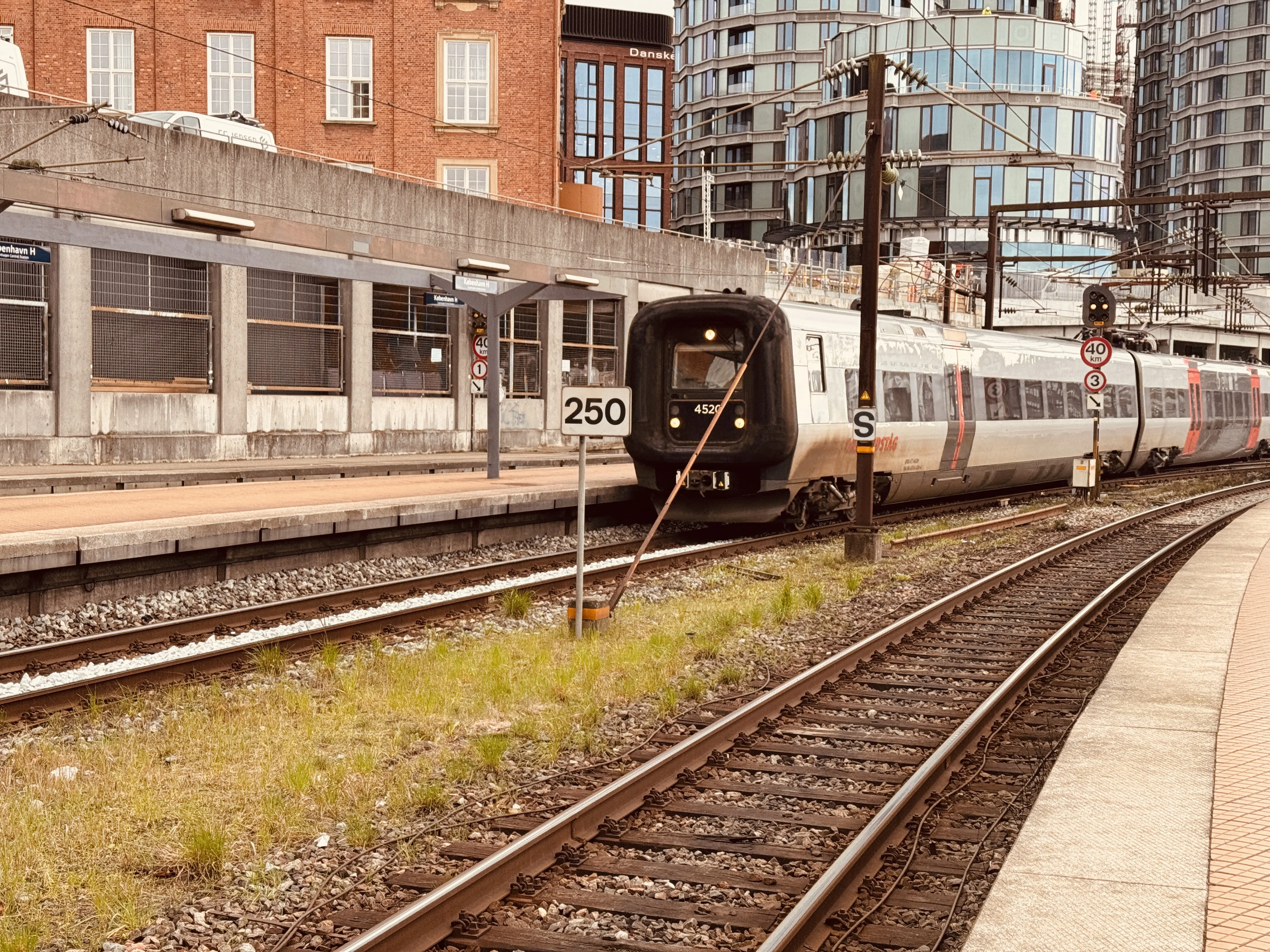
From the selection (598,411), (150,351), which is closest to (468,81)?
(150,351)

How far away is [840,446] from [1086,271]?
200ft

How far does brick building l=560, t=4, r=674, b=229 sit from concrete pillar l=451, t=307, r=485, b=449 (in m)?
46.3

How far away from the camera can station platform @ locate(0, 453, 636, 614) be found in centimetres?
1305

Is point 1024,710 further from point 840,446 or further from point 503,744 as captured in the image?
point 840,446

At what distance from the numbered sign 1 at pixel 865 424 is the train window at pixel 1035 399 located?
33.1ft

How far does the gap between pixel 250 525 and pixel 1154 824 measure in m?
10.6

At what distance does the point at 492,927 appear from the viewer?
537cm

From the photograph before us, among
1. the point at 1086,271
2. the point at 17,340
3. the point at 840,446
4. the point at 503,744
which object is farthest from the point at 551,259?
the point at 1086,271

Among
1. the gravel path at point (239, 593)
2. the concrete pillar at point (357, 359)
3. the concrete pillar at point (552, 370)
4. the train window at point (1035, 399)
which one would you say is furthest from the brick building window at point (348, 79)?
the gravel path at point (239, 593)

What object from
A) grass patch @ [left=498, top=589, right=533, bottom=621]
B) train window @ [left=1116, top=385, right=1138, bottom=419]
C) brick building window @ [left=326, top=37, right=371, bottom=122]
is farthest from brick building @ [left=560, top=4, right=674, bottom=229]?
grass patch @ [left=498, top=589, right=533, bottom=621]

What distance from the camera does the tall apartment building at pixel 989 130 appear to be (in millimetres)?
75688

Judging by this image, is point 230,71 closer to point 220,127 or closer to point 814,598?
point 220,127

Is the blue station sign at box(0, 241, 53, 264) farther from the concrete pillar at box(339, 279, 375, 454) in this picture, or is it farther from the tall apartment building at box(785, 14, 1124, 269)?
the tall apartment building at box(785, 14, 1124, 269)

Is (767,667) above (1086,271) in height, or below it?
below
